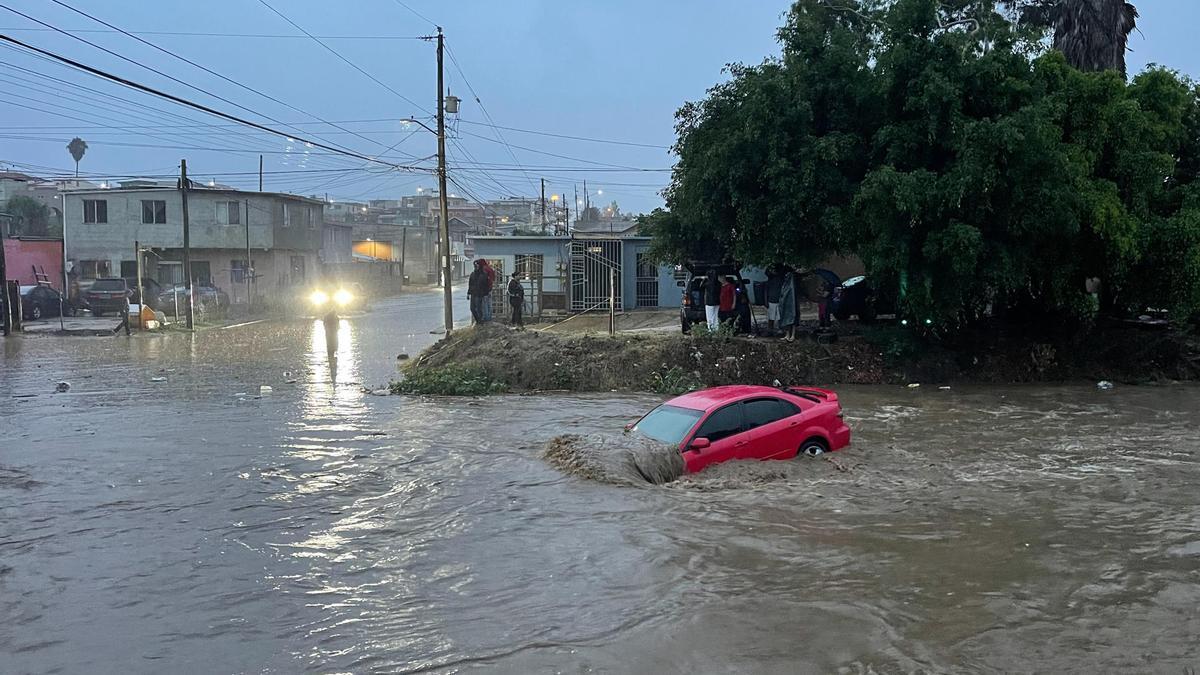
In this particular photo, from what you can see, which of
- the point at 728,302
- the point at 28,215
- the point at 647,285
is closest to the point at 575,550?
the point at 728,302

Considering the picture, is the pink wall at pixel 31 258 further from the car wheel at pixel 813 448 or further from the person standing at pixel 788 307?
the car wheel at pixel 813 448

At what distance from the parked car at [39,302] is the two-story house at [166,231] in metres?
6.28

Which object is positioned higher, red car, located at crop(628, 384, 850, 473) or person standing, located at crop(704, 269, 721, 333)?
person standing, located at crop(704, 269, 721, 333)

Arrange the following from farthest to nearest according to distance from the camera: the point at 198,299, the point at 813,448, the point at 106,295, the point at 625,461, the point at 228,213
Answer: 1. the point at 228,213
2. the point at 198,299
3. the point at 106,295
4. the point at 813,448
5. the point at 625,461

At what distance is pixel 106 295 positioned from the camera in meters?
40.1

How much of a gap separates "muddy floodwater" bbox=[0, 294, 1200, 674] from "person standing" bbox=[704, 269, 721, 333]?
597 centimetres

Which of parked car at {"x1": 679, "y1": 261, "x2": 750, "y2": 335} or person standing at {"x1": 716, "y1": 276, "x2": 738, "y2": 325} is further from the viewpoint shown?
parked car at {"x1": 679, "y1": 261, "x2": 750, "y2": 335}

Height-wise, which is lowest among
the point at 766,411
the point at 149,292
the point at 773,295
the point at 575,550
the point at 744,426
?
the point at 575,550

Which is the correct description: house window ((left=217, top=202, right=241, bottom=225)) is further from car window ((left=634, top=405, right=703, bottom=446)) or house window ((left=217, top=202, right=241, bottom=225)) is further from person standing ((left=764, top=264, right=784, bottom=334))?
car window ((left=634, top=405, right=703, bottom=446))

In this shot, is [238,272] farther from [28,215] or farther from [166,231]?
[28,215]

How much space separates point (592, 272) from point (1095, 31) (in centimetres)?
1765

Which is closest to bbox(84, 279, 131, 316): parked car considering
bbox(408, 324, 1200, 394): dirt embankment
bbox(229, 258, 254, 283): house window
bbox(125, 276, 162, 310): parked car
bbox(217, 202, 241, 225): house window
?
bbox(125, 276, 162, 310): parked car

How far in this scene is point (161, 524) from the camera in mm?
11344

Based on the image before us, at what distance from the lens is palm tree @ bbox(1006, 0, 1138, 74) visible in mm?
25016
